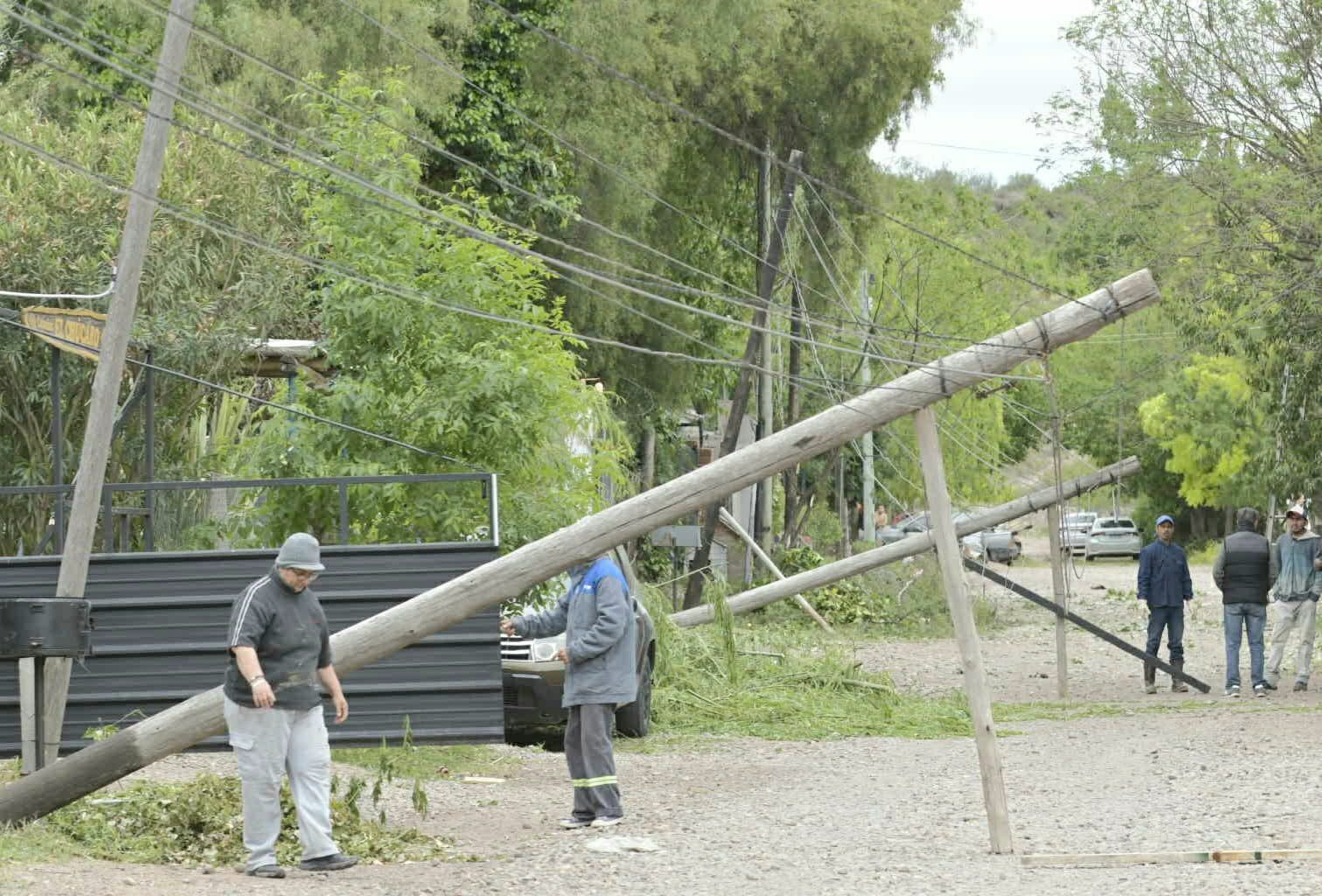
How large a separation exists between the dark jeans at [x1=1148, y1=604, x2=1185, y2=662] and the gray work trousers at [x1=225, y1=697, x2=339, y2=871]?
12.3 m

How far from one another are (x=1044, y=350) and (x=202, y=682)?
650cm

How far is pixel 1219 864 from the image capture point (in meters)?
9.41

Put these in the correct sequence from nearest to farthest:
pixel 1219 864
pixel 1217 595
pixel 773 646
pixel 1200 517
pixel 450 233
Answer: pixel 1219 864 → pixel 450 233 → pixel 773 646 → pixel 1217 595 → pixel 1200 517

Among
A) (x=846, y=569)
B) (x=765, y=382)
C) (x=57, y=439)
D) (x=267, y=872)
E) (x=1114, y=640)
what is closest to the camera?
(x=267, y=872)

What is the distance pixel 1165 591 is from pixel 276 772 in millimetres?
12552

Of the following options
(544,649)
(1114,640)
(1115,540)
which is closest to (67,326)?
(544,649)

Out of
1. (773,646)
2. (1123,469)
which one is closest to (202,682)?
(773,646)

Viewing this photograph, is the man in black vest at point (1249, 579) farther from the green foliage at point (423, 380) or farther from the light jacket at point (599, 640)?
the light jacket at point (599, 640)

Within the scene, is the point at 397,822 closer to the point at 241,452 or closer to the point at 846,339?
the point at 241,452

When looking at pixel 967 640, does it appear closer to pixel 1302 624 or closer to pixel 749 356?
pixel 1302 624

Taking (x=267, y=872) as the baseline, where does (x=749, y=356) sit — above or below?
above

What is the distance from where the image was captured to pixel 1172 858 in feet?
31.1

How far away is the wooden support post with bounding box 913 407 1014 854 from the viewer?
994 cm

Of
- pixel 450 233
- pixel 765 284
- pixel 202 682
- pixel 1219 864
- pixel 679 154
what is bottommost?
pixel 1219 864
